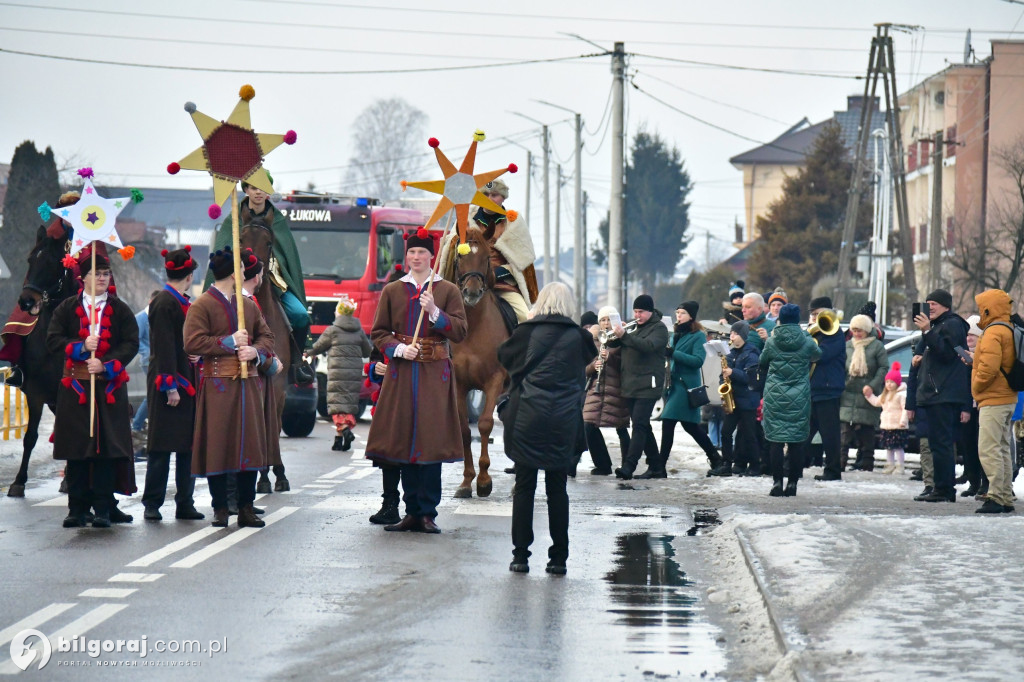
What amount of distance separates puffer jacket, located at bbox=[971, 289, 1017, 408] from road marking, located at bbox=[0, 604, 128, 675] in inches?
290

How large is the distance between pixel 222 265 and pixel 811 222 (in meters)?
62.5

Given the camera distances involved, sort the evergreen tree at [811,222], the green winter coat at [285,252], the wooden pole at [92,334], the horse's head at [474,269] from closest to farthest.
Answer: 1. the wooden pole at [92,334]
2. the horse's head at [474,269]
3. the green winter coat at [285,252]
4. the evergreen tree at [811,222]

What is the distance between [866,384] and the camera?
16.8m

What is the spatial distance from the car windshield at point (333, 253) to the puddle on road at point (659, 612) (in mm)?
16456

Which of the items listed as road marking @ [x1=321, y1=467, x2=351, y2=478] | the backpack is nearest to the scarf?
the backpack

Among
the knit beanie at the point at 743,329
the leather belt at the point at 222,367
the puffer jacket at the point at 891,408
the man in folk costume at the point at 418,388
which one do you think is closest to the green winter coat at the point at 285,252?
the man in folk costume at the point at 418,388

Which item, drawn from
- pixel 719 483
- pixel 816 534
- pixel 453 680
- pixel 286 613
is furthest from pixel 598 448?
pixel 453 680

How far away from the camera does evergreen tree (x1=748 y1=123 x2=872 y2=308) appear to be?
69.9 metres

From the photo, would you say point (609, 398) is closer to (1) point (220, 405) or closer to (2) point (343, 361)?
(2) point (343, 361)

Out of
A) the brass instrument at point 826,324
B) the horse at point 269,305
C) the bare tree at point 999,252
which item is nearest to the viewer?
the horse at point 269,305

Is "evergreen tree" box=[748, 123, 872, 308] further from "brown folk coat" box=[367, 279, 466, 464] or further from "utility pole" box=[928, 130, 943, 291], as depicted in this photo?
"brown folk coat" box=[367, 279, 466, 464]

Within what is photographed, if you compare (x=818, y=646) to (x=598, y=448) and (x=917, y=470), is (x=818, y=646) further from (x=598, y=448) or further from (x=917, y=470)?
(x=917, y=470)

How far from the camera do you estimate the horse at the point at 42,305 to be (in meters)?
12.2

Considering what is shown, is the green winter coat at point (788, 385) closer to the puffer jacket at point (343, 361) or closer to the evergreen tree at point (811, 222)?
the puffer jacket at point (343, 361)
